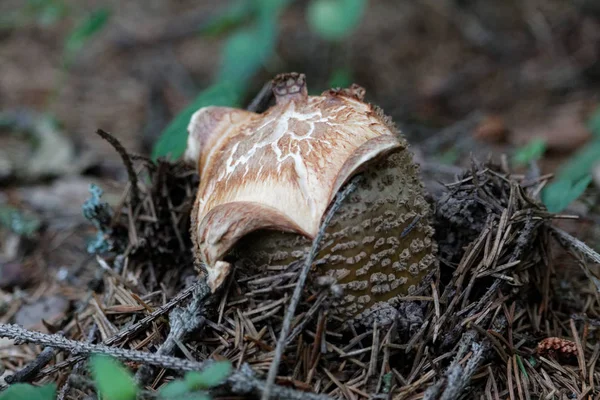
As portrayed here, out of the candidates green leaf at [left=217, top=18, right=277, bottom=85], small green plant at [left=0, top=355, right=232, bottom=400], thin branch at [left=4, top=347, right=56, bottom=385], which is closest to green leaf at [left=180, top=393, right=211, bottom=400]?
small green plant at [left=0, top=355, right=232, bottom=400]

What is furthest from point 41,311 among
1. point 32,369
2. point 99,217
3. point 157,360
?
point 157,360

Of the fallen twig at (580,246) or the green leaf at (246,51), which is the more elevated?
the green leaf at (246,51)

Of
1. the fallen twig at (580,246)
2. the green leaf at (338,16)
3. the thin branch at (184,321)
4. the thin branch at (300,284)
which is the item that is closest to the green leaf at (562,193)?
the fallen twig at (580,246)

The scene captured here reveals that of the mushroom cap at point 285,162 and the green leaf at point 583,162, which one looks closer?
the green leaf at point 583,162

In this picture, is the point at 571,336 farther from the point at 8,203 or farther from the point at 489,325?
the point at 8,203

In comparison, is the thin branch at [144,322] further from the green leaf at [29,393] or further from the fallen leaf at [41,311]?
the fallen leaf at [41,311]

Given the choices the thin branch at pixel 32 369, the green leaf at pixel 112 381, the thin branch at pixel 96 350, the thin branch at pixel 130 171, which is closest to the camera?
the green leaf at pixel 112 381

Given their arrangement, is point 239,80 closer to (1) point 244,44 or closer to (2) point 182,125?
(1) point 244,44
